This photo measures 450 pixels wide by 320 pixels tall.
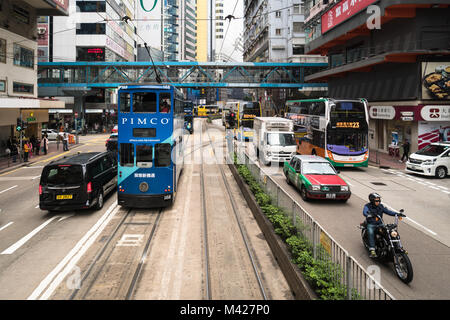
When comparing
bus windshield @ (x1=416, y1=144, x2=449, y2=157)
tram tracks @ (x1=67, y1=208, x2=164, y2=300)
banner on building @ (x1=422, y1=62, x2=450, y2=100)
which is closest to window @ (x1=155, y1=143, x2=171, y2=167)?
tram tracks @ (x1=67, y1=208, x2=164, y2=300)

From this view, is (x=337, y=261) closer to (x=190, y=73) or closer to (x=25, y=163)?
(x=25, y=163)

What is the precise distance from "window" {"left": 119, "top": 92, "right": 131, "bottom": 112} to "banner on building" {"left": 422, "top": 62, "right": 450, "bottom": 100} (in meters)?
21.1

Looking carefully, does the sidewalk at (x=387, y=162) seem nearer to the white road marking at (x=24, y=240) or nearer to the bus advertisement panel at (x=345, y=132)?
the bus advertisement panel at (x=345, y=132)

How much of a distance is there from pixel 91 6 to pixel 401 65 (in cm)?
5088

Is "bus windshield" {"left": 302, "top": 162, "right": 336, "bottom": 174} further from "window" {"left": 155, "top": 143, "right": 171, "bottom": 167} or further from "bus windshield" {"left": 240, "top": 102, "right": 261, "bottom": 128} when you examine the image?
"bus windshield" {"left": 240, "top": 102, "right": 261, "bottom": 128}

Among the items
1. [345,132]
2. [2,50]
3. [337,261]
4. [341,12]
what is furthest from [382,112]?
[2,50]

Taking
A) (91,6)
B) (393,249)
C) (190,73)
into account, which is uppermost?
(91,6)

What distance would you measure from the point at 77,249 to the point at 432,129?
24929 millimetres

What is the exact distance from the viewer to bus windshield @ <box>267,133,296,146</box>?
23469mm

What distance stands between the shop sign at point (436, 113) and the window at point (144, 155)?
2031cm

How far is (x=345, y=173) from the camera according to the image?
22.7 meters

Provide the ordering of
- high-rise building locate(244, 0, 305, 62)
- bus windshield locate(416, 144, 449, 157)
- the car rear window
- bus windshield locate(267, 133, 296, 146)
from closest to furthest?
the car rear window, bus windshield locate(416, 144, 449, 157), bus windshield locate(267, 133, 296, 146), high-rise building locate(244, 0, 305, 62)

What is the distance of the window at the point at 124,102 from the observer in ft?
43.8

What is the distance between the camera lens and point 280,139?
23.6m
